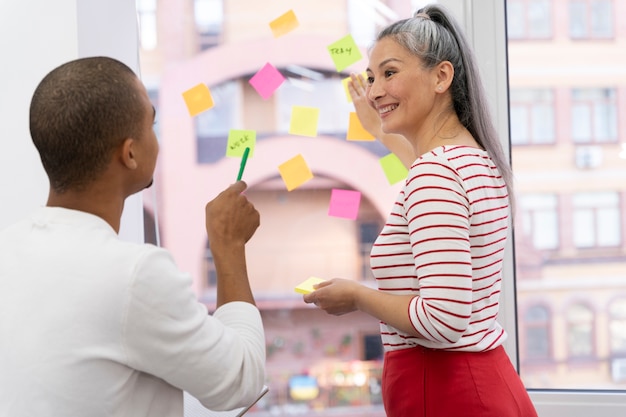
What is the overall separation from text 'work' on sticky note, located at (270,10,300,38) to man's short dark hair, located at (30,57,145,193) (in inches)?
34.1

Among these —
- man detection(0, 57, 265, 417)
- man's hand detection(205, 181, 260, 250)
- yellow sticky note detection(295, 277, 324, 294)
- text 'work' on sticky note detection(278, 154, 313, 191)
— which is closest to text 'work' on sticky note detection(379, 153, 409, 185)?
text 'work' on sticky note detection(278, 154, 313, 191)

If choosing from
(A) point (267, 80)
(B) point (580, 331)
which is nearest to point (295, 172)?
(A) point (267, 80)

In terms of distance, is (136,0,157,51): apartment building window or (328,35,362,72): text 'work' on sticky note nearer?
(328,35,362,72): text 'work' on sticky note

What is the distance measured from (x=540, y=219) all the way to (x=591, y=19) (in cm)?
48

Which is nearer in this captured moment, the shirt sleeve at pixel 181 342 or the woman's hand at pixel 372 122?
the shirt sleeve at pixel 181 342

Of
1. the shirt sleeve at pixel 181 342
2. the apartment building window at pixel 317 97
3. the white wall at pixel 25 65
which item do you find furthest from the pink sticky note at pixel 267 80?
the shirt sleeve at pixel 181 342

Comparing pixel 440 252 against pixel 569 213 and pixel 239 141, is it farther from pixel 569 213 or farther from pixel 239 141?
pixel 239 141

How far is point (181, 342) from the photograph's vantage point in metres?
0.90

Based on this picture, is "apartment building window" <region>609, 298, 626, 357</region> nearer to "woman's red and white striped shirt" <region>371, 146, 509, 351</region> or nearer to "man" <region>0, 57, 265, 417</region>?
"woman's red and white striped shirt" <region>371, 146, 509, 351</region>

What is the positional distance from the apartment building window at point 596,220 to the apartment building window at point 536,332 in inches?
7.1

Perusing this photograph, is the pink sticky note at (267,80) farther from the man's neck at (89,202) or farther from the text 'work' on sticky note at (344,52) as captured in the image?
the man's neck at (89,202)

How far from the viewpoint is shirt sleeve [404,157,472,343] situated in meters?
1.15

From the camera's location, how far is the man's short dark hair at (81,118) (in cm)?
93

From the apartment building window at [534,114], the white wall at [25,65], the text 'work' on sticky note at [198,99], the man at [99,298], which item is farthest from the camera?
the text 'work' on sticky note at [198,99]
